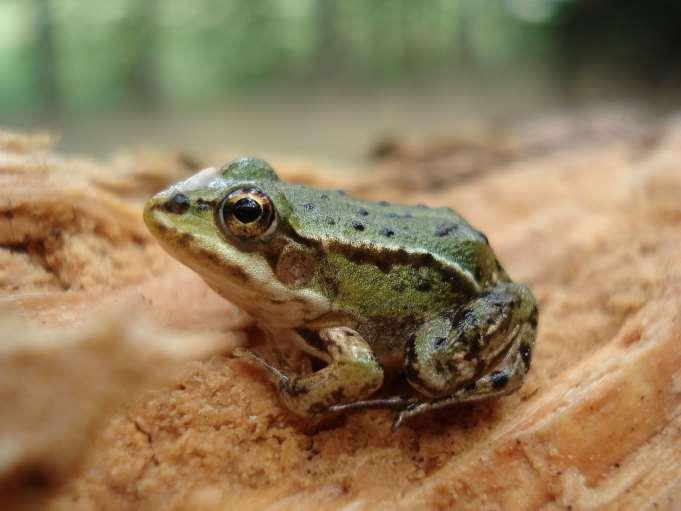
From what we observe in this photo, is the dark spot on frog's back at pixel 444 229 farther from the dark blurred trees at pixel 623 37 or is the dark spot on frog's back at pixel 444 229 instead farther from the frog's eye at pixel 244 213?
the dark blurred trees at pixel 623 37

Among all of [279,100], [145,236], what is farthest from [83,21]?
[145,236]

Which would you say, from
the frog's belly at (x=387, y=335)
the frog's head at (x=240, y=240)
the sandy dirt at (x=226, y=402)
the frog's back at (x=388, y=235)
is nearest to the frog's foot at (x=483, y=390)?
the sandy dirt at (x=226, y=402)

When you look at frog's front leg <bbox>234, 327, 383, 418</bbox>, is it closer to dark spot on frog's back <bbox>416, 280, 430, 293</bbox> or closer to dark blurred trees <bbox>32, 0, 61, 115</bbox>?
dark spot on frog's back <bbox>416, 280, 430, 293</bbox>

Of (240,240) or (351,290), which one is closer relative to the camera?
(240,240)

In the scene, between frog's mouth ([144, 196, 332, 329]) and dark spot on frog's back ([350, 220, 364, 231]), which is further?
dark spot on frog's back ([350, 220, 364, 231])

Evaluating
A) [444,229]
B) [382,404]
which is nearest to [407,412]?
[382,404]

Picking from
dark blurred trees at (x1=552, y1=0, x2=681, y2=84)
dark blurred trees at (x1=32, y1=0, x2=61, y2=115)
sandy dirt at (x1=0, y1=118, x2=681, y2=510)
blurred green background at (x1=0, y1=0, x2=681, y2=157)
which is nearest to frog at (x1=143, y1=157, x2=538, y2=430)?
sandy dirt at (x1=0, y1=118, x2=681, y2=510)

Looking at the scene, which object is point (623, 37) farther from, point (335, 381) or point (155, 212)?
point (155, 212)
